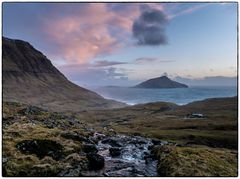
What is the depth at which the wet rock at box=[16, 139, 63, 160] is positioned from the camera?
19.0 meters

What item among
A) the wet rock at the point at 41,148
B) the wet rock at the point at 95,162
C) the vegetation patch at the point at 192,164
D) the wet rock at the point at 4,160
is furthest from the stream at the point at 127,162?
the wet rock at the point at 4,160

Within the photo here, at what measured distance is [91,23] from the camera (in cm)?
1745

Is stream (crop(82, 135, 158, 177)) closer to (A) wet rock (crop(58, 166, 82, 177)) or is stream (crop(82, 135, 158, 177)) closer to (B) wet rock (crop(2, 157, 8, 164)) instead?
(A) wet rock (crop(58, 166, 82, 177))

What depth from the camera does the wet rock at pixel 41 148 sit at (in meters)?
19.0

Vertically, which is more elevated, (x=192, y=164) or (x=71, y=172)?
(x=192, y=164)

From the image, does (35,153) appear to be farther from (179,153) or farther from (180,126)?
(180,126)

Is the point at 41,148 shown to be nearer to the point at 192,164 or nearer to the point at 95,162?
the point at 95,162

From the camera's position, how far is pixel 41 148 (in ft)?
63.6

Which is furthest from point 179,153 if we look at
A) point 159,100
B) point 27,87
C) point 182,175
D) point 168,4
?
point 27,87

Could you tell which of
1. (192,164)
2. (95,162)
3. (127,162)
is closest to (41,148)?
(95,162)

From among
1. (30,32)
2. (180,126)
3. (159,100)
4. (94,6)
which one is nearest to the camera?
(94,6)

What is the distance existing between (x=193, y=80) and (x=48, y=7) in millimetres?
8628

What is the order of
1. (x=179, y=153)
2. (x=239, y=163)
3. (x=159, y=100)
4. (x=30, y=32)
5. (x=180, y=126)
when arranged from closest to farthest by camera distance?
(x=239, y=163)
(x=30, y=32)
(x=179, y=153)
(x=180, y=126)
(x=159, y=100)

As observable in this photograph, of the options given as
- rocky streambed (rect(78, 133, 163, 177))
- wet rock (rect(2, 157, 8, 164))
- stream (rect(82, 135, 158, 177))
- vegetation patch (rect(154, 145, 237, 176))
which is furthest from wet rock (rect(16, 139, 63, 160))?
vegetation patch (rect(154, 145, 237, 176))
